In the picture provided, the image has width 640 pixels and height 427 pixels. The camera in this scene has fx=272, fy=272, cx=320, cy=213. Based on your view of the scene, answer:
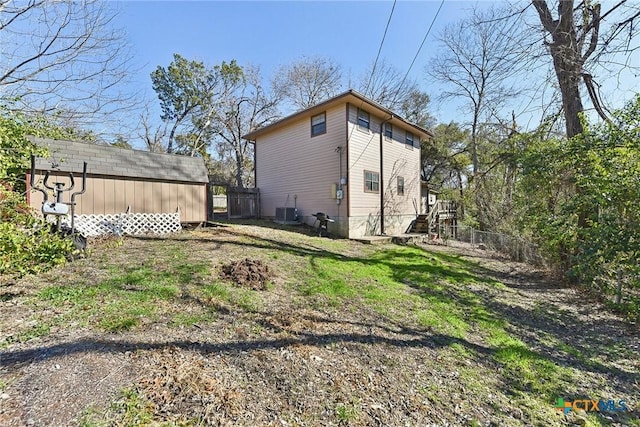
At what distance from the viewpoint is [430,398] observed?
246 cm

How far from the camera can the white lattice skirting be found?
7.12 metres

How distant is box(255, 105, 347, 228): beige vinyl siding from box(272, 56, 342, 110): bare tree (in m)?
9.44

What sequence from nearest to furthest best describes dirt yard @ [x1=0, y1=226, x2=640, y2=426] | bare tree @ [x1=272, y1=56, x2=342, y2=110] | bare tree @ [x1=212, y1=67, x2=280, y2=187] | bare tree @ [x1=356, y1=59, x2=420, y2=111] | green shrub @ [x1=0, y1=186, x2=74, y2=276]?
dirt yard @ [x1=0, y1=226, x2=640, y2=426]
green shrub @ [x1=0, y1=186, x2=74, y2=276]
bare tree @ [x1=356, y1=59, x2=420, y2=111]
bare tree @ [x1=272, y1=56, x2=342, y2=110]
bare tree @ [x1=212, y1=67, x2=280, y2=187]

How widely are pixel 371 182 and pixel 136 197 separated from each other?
27.9 ft

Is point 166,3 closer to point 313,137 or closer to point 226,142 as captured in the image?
point 313,137

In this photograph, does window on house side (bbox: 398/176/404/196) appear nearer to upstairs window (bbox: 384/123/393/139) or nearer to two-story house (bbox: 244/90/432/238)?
two-story house (bbox: 244/90/432/238)

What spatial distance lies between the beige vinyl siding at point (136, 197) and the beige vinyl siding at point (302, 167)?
4216mm

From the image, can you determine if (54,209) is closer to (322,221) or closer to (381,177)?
(322,221)

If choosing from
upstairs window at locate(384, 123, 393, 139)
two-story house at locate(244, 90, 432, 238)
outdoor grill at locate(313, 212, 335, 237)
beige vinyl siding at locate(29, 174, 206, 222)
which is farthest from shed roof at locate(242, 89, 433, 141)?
beige vinyl siding at locate(29, 174, 206, 222)

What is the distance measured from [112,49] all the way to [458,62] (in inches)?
721

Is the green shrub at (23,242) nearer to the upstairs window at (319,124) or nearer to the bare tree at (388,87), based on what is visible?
the upstairs window at (319,124)

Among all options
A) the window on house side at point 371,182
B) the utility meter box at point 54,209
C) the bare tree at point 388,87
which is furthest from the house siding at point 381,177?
the utility meter box at point 54,209

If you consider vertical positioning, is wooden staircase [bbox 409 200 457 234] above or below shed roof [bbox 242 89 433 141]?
below

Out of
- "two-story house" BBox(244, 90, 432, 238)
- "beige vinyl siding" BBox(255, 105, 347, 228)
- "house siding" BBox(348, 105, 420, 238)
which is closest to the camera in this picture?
"two-story house" BBox(244, 90, 432, 238)
